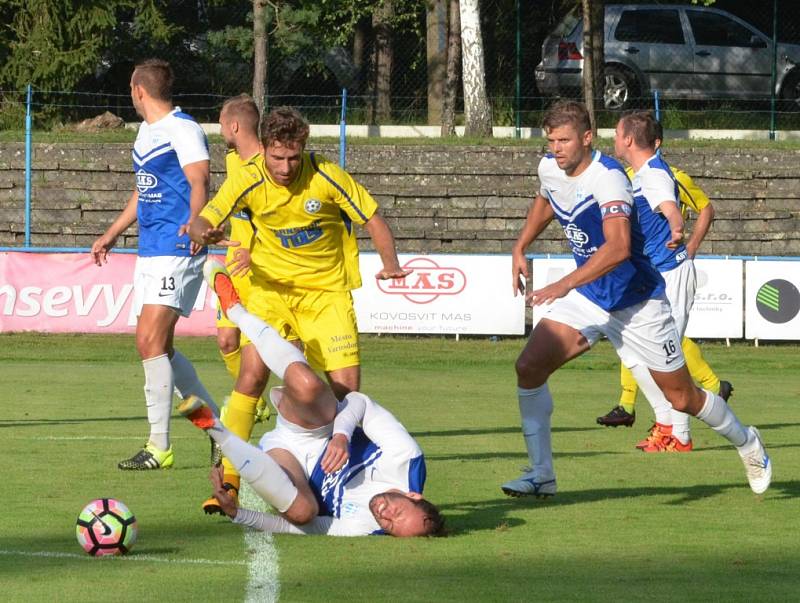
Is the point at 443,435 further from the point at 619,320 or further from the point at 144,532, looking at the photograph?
the point at 144,532

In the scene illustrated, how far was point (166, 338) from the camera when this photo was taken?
31.1 ft

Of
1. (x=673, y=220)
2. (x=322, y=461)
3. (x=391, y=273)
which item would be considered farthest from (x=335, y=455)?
(x=673, y=220)

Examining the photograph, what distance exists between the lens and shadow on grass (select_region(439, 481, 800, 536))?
7.69m

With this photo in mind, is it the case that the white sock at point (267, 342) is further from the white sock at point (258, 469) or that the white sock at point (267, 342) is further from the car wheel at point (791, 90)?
the car wheel at point (791, 90)

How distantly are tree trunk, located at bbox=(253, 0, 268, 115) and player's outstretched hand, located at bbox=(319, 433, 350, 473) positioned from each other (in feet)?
64.3

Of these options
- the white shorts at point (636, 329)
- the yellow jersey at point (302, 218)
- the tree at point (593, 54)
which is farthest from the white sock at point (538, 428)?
the tree at point (593, 54)

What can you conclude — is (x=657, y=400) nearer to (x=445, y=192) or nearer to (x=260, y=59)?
(x=445, y=192)

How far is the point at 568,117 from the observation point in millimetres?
8227

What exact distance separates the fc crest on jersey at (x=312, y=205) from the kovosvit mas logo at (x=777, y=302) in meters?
13.2

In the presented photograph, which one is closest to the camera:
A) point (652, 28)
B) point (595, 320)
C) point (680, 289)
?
point (595, 320)

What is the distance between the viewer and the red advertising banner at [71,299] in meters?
20.1

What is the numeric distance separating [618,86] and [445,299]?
1005cm

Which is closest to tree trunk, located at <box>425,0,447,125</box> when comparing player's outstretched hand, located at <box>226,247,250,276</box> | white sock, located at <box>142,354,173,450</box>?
white sock, located at <box>142,354,173,450</box>

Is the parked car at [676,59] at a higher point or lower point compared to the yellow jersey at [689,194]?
higher
